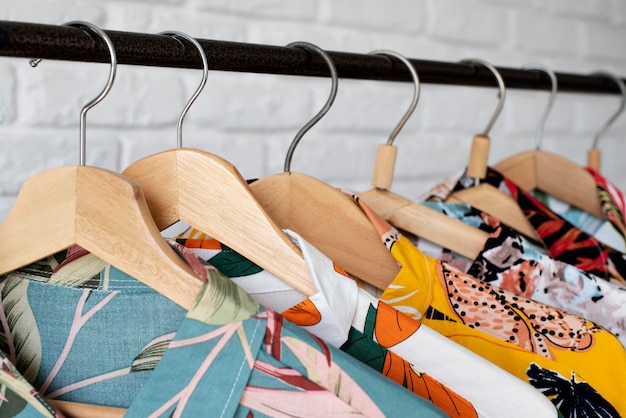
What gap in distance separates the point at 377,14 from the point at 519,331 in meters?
0.64

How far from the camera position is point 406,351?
1.53ft

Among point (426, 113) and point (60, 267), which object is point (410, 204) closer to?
point (60, 267)

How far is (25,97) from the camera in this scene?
76 cm

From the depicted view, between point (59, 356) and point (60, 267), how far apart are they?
6 centimetres

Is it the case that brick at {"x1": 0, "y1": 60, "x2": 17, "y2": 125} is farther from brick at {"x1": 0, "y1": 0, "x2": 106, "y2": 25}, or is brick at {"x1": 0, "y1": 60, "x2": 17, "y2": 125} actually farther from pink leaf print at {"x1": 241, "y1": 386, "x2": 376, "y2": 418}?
pink leaf print at {"x1": 241, "y1": 386, "x2": 376, "y2": 418}

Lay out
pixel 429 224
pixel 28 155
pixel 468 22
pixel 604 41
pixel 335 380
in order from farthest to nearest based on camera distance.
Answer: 1. pixel 604 41
2. pixel 468 22
3. pixel 28 155
4. pixel 429 224
5. pixel 335 380

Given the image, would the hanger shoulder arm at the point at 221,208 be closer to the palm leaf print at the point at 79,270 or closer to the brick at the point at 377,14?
the palm leaf print at the point at 79,270

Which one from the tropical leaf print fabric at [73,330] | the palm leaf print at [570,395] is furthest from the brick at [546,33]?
the tropical leaf print fabric at [73,330]

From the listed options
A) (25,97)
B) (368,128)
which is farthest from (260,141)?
(25,97)

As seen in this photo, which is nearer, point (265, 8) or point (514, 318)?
point (514, 318)

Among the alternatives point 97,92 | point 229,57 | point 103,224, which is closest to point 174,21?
point 97,92

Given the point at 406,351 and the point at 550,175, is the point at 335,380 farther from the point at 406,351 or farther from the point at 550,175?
the point at 550,175

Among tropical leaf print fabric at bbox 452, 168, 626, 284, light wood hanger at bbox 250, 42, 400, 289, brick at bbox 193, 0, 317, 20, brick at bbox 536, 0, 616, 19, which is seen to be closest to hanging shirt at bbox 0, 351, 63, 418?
light wood hanger at bbox 250, 42, 400, 289

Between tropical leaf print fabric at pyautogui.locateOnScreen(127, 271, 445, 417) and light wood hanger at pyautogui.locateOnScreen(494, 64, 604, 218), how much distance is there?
1.49 ft
